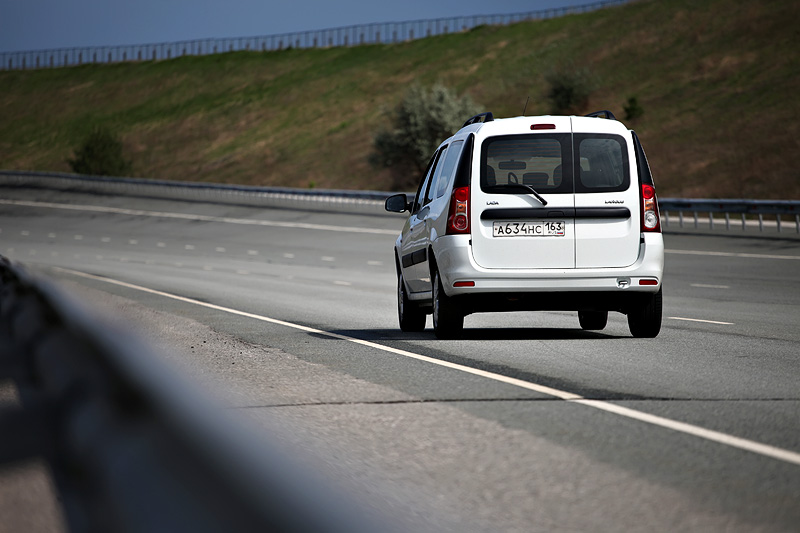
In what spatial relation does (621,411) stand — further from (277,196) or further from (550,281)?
(277,196)

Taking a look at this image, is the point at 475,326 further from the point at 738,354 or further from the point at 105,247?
the point at 105,247

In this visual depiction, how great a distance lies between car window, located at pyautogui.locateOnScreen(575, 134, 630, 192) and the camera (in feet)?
33.8

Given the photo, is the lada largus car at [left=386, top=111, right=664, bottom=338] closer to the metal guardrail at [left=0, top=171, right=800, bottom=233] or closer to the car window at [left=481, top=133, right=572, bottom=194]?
the car window at [left=481, top=133, right=572, bottom=194]

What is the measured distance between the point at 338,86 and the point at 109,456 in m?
116

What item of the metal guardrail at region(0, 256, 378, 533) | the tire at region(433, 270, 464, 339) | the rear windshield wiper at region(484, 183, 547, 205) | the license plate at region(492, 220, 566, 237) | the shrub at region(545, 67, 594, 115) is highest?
the shrub at region(545, 67, 594, 115)

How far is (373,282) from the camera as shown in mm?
23328

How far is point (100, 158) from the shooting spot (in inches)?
3780

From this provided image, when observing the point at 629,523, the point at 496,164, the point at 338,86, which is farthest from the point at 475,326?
the point at 338,86

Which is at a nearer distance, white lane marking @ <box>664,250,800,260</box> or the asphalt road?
the asphalt road

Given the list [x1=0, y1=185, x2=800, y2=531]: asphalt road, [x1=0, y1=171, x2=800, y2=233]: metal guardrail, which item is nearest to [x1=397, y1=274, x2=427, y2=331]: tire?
[x1=0, y1=185, x2=800, y2=531]: asphalt road

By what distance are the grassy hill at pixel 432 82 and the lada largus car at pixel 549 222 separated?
47.2 meters

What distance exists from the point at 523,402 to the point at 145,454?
16.1ft

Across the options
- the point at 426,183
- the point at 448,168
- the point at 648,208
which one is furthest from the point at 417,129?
the point at 648,208

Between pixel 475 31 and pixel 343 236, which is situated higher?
pixel 475 31
